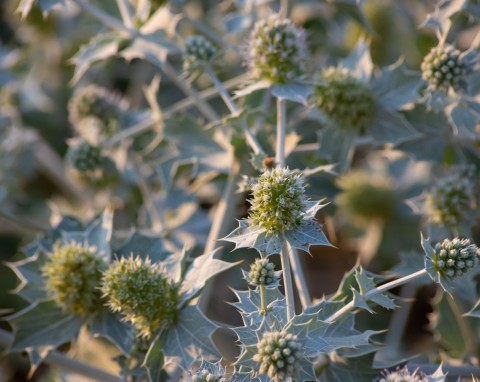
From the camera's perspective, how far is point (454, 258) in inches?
50.4

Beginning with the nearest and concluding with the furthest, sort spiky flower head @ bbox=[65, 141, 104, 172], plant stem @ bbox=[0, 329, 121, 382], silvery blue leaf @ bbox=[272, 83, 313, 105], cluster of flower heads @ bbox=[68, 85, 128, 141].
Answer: silvery blue leaf @ bbox=[272, 83, 313, 105] → plant stem @ bbox=[0, 329, 121, 382] → spiky flower head @ bbox=[65, 141, 104, 172] → cluster of flower heads @ bbox=[68, 85, 128, 141]

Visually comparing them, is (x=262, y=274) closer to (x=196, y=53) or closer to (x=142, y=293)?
(x=142, y=293)

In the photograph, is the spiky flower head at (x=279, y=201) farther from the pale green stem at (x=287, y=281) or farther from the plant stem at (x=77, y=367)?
the plant stem at (x=77, y=367)

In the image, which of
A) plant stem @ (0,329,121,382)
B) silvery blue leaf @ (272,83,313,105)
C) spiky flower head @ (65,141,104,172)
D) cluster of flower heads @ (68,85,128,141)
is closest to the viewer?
silvery blue leaf @ (272,83,313,105)

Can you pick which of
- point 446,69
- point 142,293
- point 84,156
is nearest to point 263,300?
point 142,293

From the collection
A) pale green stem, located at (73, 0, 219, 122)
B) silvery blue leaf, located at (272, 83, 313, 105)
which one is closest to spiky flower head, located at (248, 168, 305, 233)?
silvery blue leaf, located at (272, 83, 313, 105)

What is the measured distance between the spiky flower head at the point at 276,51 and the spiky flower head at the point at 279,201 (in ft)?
1.47

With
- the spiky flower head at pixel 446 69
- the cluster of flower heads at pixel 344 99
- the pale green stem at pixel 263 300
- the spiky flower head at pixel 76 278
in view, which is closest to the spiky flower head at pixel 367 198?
the cluster of flower heads at pixel 344 99

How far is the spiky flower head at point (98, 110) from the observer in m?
2.30

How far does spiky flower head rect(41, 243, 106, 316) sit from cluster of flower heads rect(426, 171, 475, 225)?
0.99 meters

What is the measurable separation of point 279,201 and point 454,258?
0.38 m

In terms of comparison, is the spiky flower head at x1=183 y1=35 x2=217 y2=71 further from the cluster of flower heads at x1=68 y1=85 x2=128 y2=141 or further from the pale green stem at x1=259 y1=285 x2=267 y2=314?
the pale green stem at x1=259 y1=285 x2=267 y2=314

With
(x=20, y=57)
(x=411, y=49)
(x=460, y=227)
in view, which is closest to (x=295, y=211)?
(x=460, y=227)

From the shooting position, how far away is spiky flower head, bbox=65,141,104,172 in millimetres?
2160
